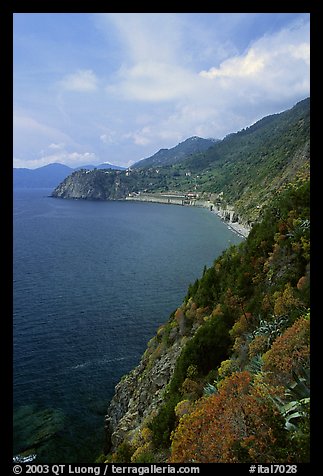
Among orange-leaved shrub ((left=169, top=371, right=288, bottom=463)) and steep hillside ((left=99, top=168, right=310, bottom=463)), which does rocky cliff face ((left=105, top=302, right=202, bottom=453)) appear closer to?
steep hillside ((left=99, top=168, right=310, bottom=463))

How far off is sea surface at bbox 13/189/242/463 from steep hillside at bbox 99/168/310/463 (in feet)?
8.81

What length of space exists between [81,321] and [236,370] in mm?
24339

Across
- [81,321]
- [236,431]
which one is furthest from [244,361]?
[81,321]

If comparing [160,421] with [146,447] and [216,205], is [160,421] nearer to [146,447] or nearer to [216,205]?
[146,447]

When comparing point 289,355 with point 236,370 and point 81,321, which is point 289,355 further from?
point 81,321

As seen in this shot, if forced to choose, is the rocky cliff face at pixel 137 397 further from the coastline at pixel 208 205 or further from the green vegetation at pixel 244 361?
the coastline at pixel 208 205

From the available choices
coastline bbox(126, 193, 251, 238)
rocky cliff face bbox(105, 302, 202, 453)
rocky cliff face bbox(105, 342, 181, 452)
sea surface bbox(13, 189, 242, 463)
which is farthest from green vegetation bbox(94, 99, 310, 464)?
coastline bbox(126, 193, 251, 238)

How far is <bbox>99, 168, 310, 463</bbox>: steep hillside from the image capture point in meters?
6.70

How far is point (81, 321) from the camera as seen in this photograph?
3375 centimetres

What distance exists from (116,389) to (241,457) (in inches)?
732

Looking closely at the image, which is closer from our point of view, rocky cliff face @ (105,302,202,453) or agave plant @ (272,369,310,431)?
agave plant @ (272,369,310,431)
